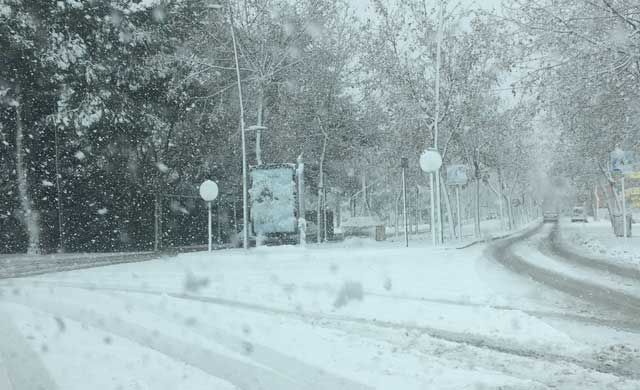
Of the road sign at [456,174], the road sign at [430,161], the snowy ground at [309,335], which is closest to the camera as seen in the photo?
the snowy ground at [309,335]

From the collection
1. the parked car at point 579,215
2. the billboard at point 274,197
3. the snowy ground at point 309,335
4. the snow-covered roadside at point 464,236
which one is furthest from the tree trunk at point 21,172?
the parked car at point 579,215

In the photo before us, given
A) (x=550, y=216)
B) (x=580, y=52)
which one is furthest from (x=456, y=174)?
(x=550, y=216)

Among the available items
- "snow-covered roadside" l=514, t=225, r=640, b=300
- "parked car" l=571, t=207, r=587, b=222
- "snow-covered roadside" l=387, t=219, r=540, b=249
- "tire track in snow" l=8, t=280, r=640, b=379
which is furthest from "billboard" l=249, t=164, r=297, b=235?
"parked car" l=571, t=207, r=587, b=222

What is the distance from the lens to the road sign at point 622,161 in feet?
72.4

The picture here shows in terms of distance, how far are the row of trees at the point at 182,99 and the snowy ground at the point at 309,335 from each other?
12922 mm

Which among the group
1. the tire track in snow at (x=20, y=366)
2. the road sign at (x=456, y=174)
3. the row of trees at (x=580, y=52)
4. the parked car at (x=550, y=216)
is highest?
the row of trees at (x=580, y=52)

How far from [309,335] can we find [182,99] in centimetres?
2216

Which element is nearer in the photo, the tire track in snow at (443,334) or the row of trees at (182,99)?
the tire track in snow at (443,334)

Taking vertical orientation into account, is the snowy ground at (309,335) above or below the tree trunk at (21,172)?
below

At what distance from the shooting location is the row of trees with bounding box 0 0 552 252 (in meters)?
22.9

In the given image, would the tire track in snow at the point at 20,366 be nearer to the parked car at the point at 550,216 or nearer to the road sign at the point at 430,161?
the road sign at the point at 430,161

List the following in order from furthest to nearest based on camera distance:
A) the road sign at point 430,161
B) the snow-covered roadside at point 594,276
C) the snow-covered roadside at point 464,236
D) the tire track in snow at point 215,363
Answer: the snow-covered roadside at point 464,236, the road sign at point 430,161, the snow-covered roadside at point 594,276, the tire track in snow at point 215,363

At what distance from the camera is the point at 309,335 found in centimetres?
659

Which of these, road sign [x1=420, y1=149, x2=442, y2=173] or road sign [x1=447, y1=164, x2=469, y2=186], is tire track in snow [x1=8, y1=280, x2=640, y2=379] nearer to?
road sign [x1=420, y1=149, x2=442, y2=173]
